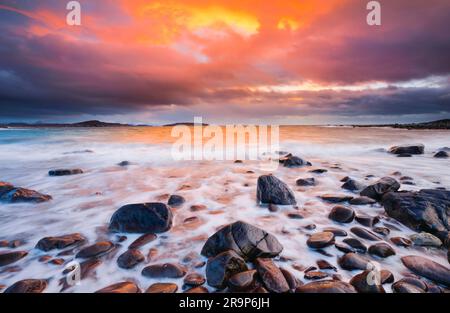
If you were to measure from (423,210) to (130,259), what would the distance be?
13.4 ft

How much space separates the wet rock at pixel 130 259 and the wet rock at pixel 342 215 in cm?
290

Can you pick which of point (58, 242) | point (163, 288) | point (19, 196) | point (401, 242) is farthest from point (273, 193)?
point (19, 196)

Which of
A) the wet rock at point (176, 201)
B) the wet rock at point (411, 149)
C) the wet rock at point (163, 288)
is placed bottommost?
the wet rock at point (163, 288)

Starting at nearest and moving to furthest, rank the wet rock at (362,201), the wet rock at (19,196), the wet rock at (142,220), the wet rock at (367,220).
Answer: the wet rock at (142,220) < the wet rock at (367,220) < the wet rock at (362,201) < the wet rock at (19,196)

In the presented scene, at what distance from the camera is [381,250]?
8.43ft

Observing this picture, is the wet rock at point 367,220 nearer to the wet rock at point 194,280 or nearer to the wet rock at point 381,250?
the wet rock at point 381,250

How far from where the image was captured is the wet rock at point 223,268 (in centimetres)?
211

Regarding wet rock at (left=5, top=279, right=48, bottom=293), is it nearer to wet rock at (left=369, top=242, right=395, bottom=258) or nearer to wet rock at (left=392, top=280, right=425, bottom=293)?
wet rock at (left=392, top=280, right=425, bottom=293)

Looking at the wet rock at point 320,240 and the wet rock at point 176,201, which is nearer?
the wet rock at point 320,240

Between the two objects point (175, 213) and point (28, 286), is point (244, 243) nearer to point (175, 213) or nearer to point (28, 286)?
point (175, 213)

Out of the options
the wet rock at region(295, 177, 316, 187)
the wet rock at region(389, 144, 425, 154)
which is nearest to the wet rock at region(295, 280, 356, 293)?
the wet rock at region(295, 177, 316, 187)

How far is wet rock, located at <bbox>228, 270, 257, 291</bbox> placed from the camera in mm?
2049

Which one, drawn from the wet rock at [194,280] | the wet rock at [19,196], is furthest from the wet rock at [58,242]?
the wet rock at [19,196]
